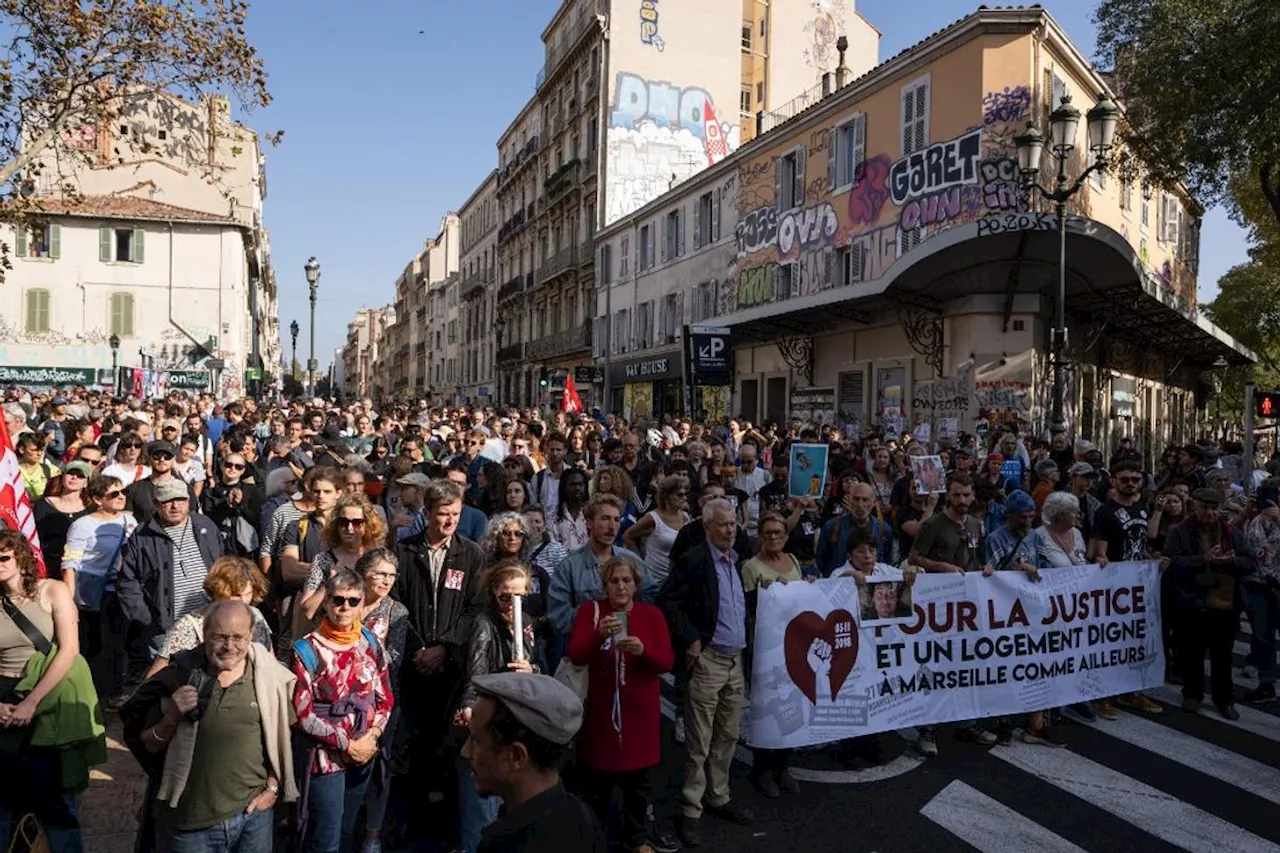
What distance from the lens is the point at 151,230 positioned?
42219mm

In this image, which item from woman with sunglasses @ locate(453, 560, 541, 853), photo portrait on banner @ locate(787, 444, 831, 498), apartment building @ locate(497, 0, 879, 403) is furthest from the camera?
apartment building @ locate(497, 0, 879, 403)

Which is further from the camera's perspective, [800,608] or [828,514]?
[828,514]

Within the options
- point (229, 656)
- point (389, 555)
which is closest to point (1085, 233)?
point (389, 555)

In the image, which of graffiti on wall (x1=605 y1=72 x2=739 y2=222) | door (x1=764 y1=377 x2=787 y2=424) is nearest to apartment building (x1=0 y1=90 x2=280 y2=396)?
graffiti on wall (x1=605 y1=72 x2=739 y2=222)

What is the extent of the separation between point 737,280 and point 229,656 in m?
26.4

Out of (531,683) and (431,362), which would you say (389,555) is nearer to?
(531,683)

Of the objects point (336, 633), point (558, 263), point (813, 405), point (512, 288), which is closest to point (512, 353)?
point (512, 288)

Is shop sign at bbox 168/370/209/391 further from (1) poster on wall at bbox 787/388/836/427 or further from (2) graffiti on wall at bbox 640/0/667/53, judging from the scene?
(1) poster on wall at bbox 787/388/836/427

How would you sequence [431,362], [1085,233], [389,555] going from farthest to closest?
[431,362] < [1085,233] < [389,555]

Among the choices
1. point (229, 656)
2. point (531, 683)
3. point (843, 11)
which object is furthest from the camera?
point (843, 11)

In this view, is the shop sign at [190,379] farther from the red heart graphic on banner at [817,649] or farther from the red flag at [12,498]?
the red heart graphic on banner at [817,649]

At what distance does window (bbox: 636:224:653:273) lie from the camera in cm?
3639

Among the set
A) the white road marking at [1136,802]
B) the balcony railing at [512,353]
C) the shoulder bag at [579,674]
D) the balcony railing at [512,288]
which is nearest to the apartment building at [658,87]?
the balcony railing at [512,353]

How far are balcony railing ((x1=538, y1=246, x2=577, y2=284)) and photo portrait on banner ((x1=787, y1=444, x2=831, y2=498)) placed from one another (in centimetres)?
3641
